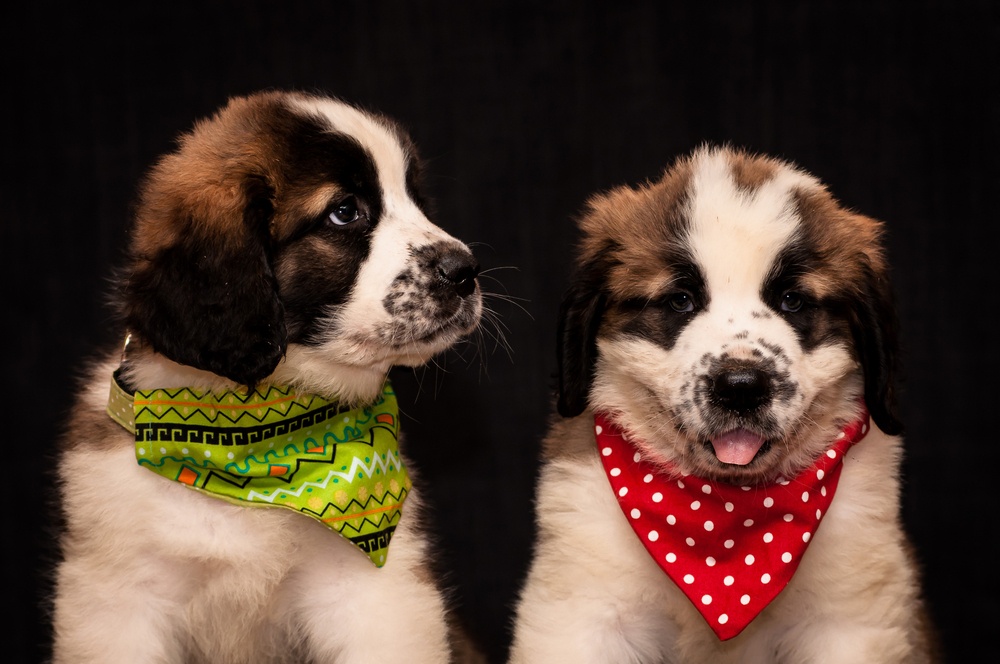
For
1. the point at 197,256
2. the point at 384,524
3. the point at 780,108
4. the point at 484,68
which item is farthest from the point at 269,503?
the point at 780,108

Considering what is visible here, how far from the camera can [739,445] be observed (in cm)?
309

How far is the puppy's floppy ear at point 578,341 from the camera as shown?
131 inches

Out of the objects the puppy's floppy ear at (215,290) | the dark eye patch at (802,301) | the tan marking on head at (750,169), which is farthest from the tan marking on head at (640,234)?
the puppy's floppy ear at (215,290)

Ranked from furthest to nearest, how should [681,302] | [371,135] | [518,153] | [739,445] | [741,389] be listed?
1. [518,153]
2. [371,135]
3. [681,302]
4. [739,445]
5. [741,389]

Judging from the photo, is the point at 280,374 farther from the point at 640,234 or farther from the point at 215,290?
the point at 640,234

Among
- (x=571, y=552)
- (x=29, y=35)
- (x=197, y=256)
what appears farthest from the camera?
(x=29, y=35)

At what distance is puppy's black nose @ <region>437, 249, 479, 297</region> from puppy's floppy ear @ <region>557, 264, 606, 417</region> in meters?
0.31

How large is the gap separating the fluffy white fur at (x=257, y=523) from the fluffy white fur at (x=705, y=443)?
15.2 inches

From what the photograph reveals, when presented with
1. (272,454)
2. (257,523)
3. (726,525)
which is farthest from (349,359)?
(726,525)

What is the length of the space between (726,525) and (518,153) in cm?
178

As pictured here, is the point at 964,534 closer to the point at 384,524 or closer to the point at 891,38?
the point at 891,38

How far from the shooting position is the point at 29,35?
4.26 metres

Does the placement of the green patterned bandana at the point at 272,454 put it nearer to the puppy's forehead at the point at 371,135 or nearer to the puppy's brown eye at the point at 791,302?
the puppy's forehead at the point at 371,135

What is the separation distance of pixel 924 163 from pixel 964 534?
1.39 meters
